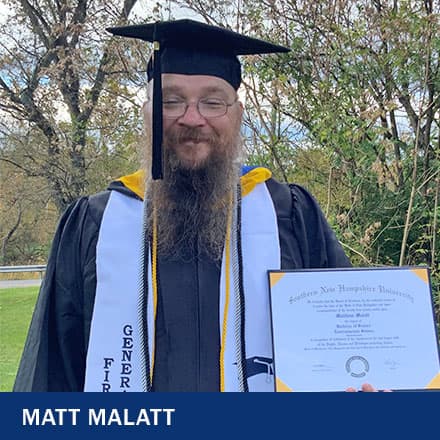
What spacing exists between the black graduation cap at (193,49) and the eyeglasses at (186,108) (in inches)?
2.9

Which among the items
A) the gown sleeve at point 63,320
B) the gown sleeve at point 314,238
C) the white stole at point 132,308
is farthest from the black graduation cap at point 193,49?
the gown sleeve at point 314,238

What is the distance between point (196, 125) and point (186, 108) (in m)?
0.09

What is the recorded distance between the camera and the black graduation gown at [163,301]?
1.97m

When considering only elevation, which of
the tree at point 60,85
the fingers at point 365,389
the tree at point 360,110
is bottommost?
the fingers at point 365,389

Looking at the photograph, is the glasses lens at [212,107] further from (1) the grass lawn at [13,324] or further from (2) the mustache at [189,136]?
(1) the grass lawn at [13,324]

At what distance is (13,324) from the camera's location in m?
7.89

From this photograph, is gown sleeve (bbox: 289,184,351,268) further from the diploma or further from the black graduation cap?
the black graduation cap

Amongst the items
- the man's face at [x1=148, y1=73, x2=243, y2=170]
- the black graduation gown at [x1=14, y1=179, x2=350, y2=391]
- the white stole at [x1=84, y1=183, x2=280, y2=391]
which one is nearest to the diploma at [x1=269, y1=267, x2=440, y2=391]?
the white stole at [x1=84, y1=183, x2=280, y2=391]

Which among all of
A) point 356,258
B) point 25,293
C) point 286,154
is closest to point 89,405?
point 356,258

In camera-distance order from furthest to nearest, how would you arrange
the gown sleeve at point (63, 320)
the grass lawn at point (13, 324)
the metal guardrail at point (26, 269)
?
the metal guardrail at point (26, 269)
the grass lawn at point (13, 324)
the gown sleeve at point (63, 320)

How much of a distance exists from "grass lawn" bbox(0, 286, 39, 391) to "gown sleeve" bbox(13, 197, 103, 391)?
361 centimetres

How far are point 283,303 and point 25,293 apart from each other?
7240 millimetres

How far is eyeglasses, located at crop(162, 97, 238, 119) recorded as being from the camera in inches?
84.4

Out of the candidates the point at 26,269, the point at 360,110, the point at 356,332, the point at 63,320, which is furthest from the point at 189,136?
the point at 26,269
